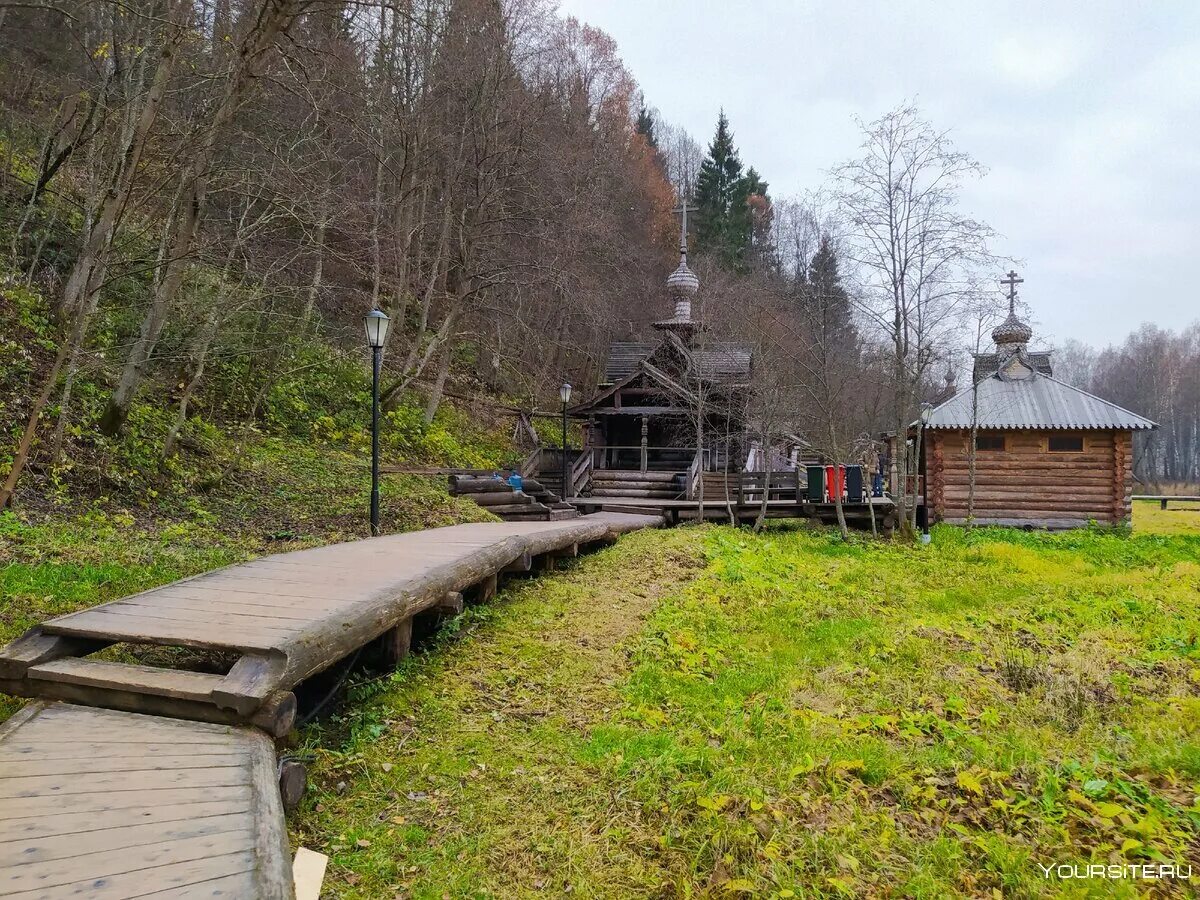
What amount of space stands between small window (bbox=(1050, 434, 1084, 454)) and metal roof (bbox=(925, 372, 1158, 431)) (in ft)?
1.62

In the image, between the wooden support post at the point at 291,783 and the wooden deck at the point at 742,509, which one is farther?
the wooden deck at the point at 742,509

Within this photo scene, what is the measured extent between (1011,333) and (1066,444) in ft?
14.2

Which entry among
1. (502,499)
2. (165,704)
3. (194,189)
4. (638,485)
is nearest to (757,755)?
(165,704)

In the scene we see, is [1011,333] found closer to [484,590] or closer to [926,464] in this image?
[926,464]

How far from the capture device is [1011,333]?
22609 mm

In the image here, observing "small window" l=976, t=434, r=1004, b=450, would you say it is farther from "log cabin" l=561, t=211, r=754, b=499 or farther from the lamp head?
the lamp head

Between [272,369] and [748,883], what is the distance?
14010 mm

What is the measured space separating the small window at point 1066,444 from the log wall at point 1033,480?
0.08 metres

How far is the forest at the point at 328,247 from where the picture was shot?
28.1 feet

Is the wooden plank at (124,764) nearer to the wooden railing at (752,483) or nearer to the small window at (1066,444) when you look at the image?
the wooden railing at (752,483)

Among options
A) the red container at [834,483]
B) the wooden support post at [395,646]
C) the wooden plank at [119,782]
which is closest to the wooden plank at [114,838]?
the wooden plank at [119,782]

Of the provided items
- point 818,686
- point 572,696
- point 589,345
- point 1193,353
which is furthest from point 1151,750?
point 1193,353

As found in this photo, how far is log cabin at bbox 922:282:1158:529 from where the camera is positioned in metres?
20.0

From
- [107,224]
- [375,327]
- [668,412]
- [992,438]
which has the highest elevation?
[107,224]
